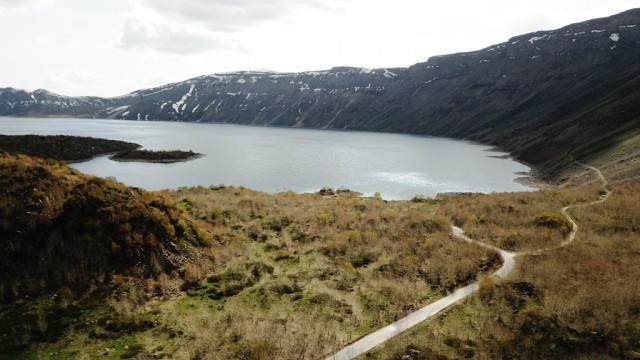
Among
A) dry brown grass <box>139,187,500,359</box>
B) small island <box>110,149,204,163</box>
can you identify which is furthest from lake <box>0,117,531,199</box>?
dry brown grass <box>139,187,500,359</box>

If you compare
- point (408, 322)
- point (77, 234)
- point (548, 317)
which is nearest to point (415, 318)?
point (408, 322)

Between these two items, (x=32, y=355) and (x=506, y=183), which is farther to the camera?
(x=506, y=183)

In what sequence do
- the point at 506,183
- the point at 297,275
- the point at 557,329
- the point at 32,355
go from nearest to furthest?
the point at 32,355 < the point at 557,329 < the point at 297,275 < the point at 506,183

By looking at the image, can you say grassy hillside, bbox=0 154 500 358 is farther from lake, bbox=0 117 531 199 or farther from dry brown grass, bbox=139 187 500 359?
lake, bbox=0 117 531 199

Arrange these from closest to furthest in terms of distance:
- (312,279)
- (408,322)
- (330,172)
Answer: (408,322), (312,279), (330,172)

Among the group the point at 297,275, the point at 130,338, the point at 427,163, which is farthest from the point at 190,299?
the point at 427,163

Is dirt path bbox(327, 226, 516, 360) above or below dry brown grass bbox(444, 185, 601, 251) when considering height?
below

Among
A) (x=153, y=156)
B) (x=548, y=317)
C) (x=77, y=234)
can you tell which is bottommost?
(x=153, y=156)

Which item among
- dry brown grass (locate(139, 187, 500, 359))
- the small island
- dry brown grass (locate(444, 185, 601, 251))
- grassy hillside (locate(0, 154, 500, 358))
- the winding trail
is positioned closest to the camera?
the winding trail

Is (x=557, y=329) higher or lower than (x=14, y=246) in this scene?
lower

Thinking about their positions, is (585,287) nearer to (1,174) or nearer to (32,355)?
(32,355)

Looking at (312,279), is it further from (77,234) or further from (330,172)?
(330,172)
